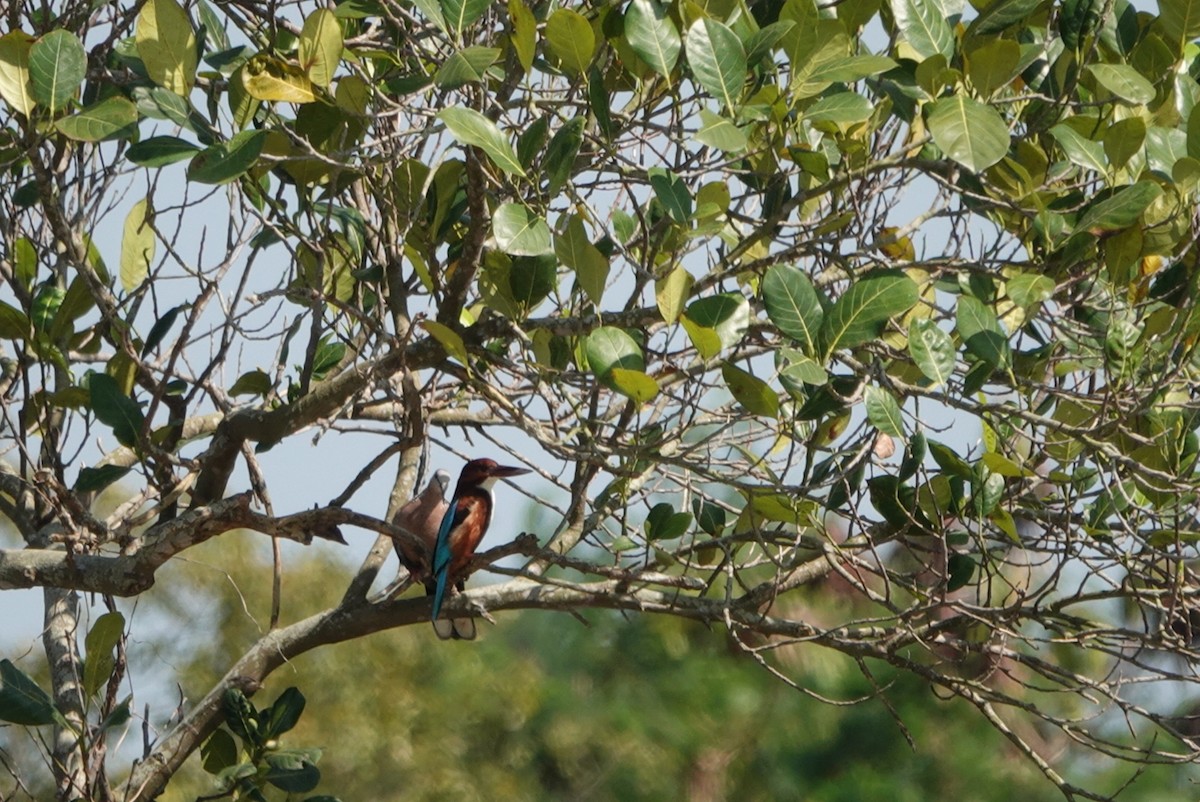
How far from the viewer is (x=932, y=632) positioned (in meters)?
2.90

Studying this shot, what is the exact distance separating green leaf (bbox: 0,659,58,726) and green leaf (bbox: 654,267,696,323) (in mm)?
1856

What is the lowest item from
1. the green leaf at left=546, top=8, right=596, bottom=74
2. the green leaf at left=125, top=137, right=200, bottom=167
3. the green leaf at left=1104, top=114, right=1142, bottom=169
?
the green leaf at left=1104, top=114, right=1142, bottom=169

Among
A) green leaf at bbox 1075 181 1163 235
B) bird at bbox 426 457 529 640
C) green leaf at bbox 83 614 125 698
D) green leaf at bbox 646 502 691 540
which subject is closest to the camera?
green leaf at bbox 1075 181 1163 235

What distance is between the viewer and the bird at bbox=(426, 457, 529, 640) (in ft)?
12.4

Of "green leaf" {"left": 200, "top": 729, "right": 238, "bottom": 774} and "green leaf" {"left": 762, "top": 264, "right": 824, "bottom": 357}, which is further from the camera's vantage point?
"green leaf" {"left": 200, "top": 729, "right": 238, "bottom": 774}

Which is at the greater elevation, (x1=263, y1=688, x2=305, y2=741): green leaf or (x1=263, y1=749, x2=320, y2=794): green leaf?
(x1=263, y1=688, x2=305, y2=741): green leaf

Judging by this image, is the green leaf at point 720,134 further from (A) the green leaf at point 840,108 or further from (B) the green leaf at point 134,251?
(B) the green leaf at point 134,251

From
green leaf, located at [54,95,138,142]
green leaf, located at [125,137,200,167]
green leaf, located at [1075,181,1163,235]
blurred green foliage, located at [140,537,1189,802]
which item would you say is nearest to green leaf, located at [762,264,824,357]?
green leaf, located at [1075,181,1163,235]

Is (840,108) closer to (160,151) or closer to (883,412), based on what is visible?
(883,412)

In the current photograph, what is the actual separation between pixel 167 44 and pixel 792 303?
1196mm

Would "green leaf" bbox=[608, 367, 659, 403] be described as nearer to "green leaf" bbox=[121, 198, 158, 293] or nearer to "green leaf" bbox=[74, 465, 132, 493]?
"green leaf" bbox=[74, 465, 132, 493]

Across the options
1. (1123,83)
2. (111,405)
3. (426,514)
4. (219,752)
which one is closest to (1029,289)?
(1123,83)

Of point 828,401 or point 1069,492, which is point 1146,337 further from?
point 828,401

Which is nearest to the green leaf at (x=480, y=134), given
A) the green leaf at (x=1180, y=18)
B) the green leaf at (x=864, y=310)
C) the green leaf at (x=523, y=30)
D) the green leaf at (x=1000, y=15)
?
the green leaf at (x=523, y=30)
